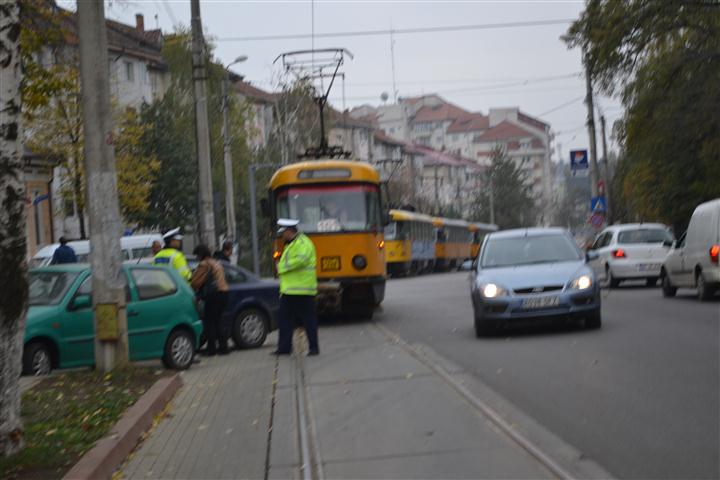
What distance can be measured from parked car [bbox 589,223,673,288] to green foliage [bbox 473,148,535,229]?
3378 inches

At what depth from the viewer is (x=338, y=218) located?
22.0 metres

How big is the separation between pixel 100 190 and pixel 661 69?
841 inches

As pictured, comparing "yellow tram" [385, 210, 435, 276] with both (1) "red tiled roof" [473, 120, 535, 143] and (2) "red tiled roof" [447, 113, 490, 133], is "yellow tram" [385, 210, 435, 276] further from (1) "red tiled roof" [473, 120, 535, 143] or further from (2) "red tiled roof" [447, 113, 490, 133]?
(2) "red tiled roof" [447, 113, 490, 133]

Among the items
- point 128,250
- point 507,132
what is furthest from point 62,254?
point 507,132

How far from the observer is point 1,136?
8.02m

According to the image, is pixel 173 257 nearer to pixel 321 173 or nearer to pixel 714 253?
pixel 321 173

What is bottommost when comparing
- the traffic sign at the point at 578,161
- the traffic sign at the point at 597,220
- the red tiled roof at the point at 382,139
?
the traffic sign at the point at 597,220

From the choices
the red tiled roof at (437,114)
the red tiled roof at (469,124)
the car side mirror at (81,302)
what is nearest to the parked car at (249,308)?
the car side mirror at (81,302)

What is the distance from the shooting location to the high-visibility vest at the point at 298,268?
15.1 metres

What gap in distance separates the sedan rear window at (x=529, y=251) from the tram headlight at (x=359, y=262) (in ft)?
14.1

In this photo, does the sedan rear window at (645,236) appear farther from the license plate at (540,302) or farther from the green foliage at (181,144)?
the green foliage at (181,144)

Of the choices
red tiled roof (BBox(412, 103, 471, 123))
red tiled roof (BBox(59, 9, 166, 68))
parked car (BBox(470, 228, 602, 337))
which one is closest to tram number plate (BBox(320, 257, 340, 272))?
parked car (BBox(470, 228, 602, 337))

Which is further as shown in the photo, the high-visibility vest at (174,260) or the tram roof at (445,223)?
the tram roof at (445,223)

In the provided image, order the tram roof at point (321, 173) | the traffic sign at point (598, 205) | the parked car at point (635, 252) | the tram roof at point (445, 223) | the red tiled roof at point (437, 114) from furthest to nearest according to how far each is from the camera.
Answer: the red tiled roof at point (437, 114) → the tram roof at point (445, 223) → the traffic sign at point (598, 205) → the parked car at point (635, 252) → the tram roof at point (321, 173)
